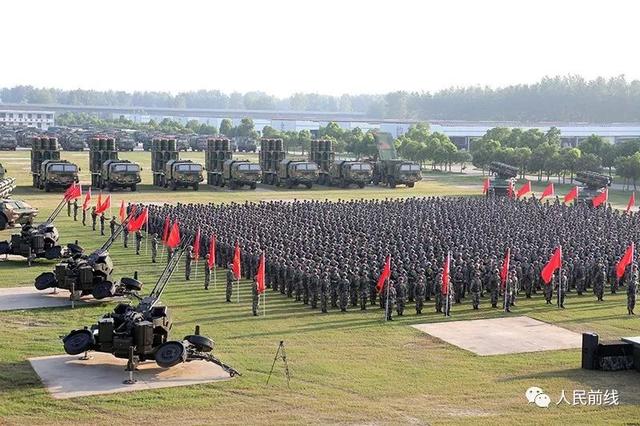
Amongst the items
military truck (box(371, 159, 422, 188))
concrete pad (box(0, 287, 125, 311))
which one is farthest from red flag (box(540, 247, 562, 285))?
military truck (box(371, 159, 422, 188))

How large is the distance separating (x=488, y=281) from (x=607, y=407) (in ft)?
24.2

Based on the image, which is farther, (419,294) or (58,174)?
(58,174)

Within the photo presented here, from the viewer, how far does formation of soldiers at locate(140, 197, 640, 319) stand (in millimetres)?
18672

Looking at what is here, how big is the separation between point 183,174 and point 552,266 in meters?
26.4

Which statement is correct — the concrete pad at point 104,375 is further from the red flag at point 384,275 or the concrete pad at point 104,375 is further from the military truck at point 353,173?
the military truck at point 353,173

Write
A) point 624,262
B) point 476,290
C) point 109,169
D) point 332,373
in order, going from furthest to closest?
1. point 109,169
2. point 624,262
3. point 476,290
4. point 332,373

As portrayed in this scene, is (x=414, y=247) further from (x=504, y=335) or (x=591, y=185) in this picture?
(x=591, y=185)

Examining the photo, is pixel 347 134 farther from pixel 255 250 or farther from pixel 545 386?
pixel 545 386

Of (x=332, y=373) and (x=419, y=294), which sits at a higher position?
(x=419, y=294)

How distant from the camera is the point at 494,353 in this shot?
589 inches

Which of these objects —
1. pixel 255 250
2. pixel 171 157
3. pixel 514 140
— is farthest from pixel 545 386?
pixel 514 140

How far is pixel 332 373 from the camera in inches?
535

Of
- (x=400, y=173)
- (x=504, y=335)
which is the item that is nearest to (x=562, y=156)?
(x=400, y=173)

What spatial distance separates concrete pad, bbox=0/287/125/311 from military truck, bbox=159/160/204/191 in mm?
23275
